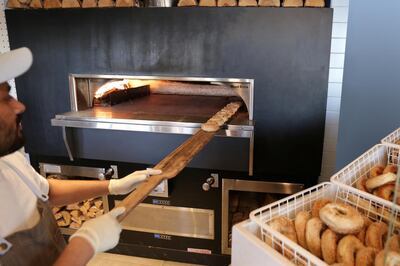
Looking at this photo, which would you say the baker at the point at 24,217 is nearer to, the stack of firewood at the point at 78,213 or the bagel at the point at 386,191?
the bagel at the point at 386,191

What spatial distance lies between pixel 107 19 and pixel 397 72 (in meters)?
1.70

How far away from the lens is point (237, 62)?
6.32ft

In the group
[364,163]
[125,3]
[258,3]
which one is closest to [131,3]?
[125,3]

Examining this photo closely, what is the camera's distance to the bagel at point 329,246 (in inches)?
30.1

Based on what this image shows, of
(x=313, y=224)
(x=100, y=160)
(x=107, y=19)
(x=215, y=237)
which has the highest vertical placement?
(x=107, y=19)

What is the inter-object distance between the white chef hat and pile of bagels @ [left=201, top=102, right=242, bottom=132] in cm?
96

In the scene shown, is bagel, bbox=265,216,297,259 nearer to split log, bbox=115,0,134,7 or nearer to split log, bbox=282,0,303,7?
split log, bbox=282,0,303,7

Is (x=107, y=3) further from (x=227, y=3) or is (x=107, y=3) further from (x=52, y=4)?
(x=227, y=3)

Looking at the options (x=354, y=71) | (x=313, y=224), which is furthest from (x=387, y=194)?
(x=354, y=71)

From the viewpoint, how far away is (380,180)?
0.92 m

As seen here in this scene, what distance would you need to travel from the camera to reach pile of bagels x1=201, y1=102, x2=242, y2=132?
5.82 ft

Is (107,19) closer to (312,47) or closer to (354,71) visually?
(312,47)

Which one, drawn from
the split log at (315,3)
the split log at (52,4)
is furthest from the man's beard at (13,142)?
the split log at (315,3)

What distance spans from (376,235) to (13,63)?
99cm
